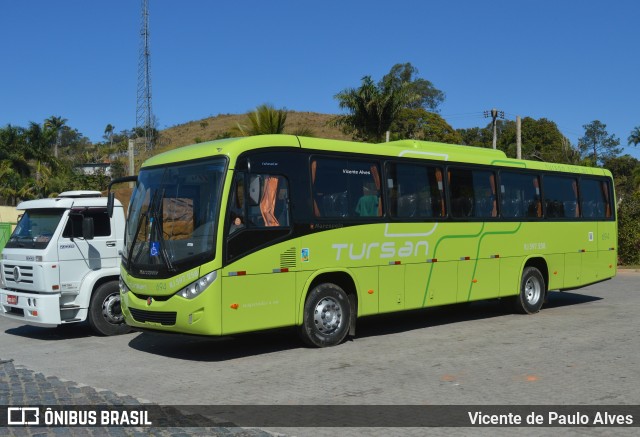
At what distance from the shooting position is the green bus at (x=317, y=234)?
31.2ft

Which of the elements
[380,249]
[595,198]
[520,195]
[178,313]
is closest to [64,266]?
[178,313]

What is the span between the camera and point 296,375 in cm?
870

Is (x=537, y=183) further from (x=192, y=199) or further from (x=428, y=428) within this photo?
(x=428, y=428)

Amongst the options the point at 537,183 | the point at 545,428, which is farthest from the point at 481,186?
the point at 545,428

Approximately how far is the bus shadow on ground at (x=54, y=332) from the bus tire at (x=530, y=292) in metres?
8.65

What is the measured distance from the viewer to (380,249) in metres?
11.5

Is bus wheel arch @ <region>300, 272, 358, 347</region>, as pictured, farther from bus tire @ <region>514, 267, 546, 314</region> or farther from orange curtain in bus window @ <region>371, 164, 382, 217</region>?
bus tire @ <region>514, 267, 546, 314</region>

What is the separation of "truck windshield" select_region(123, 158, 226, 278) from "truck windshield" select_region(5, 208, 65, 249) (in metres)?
2.25

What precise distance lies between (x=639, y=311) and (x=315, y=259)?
814 centimetres

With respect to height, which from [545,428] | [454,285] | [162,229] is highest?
[162,229]

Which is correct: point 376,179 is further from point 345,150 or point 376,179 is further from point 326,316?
point 326,316

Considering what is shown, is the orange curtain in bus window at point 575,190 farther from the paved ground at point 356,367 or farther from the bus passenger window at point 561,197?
the paved ground at point 356,367

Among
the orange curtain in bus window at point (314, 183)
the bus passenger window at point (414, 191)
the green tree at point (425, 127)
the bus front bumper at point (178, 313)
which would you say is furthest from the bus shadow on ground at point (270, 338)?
the green tree at point (425, 127)

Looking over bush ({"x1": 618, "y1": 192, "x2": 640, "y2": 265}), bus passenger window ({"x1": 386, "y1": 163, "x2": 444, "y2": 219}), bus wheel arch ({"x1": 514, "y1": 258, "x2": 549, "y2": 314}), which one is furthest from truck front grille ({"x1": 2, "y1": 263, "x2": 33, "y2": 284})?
bush ({"x1": 618, "y1": 192, "x2": 640, "y2": 265})
